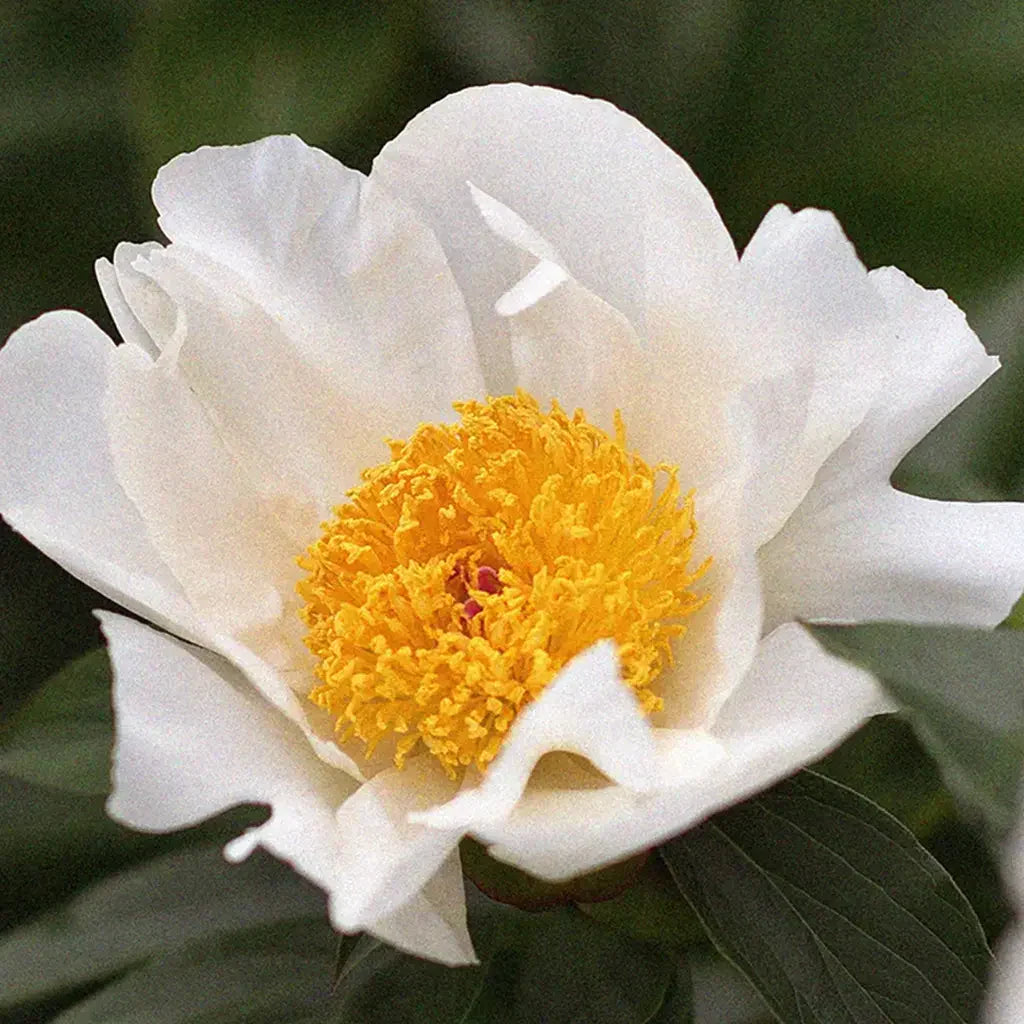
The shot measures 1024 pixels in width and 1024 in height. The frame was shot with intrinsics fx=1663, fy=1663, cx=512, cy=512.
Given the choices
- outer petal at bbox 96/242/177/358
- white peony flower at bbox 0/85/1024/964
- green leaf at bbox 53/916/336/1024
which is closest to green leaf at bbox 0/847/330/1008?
green leaf at bbox 53/916/336/1024

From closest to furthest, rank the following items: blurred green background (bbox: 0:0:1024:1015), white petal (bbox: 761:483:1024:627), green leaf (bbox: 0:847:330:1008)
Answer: white petal (bbox: 761:483:1024:627) < green leaf (bbox: 0:847:330:1008) < blurred green background (bbox: 0:0:1024:1015)

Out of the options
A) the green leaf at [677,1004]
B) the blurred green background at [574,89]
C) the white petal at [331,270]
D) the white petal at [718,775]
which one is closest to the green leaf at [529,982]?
the green leaf at [677,1004]

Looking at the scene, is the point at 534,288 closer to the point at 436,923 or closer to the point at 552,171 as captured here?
the point at 552,171

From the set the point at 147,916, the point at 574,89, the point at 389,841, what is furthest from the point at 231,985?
the point at 574,89

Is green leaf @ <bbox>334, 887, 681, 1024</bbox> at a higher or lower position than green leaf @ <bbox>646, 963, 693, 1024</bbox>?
higher

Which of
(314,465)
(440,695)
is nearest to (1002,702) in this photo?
(440,695)

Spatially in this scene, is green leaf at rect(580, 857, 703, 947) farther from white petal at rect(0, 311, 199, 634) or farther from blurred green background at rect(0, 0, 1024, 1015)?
blurred green background at rect(0, 0, 1024, 1015)

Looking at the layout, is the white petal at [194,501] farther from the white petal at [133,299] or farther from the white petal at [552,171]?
the white petal at [552,171]
